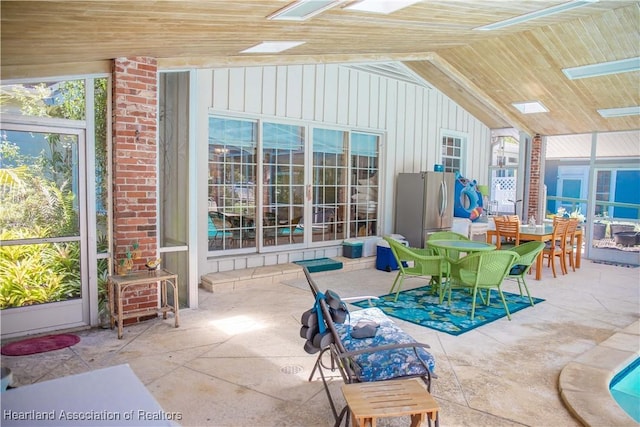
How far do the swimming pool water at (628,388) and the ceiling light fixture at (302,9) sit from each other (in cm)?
373

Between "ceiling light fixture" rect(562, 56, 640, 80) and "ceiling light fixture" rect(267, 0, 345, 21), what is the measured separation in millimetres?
5787

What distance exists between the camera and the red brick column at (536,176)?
10.4 meters

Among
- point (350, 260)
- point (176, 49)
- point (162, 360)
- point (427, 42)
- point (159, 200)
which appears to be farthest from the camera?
point (350, 260)

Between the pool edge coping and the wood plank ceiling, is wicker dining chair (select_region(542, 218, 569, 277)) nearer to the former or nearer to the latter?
the wood plank ceiling

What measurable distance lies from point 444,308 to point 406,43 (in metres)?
3.65

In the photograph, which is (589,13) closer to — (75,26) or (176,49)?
(176,49)

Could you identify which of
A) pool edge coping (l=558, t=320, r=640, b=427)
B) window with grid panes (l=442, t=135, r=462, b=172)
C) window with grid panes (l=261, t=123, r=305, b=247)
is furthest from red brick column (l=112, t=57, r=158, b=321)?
window with grid panes (l=442, t=135, r=462, b=172)

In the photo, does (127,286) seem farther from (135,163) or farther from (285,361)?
(285,361)

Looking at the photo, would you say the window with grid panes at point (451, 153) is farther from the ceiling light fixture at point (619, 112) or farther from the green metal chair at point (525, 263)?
the green metal chair at point (525, 263)

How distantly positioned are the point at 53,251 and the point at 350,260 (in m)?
4.82

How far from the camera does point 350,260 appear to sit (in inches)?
311

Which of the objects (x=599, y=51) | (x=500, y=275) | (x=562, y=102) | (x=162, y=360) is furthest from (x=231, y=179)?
(x=562, y=102)

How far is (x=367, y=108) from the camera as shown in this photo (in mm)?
8578

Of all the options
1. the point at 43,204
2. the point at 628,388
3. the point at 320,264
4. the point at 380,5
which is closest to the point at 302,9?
the point at 380,5
